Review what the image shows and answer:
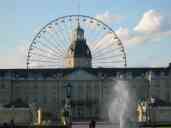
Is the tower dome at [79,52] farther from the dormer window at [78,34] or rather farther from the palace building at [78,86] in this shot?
the palace building at [78,86]

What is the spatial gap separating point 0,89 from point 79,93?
14241 mm

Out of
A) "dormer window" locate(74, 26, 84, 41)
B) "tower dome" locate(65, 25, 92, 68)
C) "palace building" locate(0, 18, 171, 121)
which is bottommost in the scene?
"palace building" locate(0, 18, 171, 121)

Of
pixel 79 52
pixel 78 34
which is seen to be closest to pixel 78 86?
pixel 79 52

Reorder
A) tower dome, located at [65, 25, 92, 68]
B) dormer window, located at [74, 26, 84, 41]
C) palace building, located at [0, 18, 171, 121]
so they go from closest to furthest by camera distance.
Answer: palace building, located at [0, 18, 171, 121] → dormer window, located at [74, 26, 84, 41] → tower dome, located at [65, 25, 92, 68]

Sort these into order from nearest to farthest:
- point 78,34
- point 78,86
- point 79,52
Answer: point 78,86, point 78,34, point 79,52

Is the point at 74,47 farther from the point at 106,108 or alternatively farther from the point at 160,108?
the point at 160,108

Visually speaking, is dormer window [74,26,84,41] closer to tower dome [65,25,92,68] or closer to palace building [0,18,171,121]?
tower dome [65,25,92,68]

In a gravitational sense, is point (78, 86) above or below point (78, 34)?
below

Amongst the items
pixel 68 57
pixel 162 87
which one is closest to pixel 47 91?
pixel 68 57

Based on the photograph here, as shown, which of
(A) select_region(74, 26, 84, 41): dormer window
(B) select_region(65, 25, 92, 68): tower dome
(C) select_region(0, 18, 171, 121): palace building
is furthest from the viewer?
(B) select_region(65, 25, 92, 68): tower dome

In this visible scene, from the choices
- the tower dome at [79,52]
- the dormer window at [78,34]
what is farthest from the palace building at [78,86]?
the tower dome at [79,52]

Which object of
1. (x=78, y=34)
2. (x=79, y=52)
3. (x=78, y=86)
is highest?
(x=78, y=34)

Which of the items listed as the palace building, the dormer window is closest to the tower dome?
the dormer window

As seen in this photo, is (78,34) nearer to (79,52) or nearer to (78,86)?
(79,52)
